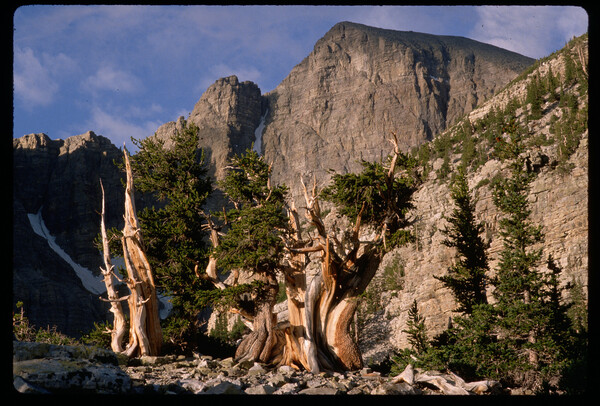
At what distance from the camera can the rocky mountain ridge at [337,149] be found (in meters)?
38.9

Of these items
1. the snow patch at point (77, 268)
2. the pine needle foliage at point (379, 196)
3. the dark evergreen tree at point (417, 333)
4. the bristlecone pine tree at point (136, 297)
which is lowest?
the dark evergreen tree at point (417, 333)

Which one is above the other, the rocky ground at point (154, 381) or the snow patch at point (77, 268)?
the snow patch at point (77, 268)

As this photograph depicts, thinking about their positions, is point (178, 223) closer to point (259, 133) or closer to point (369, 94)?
point (369, 94)

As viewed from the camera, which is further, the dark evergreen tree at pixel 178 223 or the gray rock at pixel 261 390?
the dark evergreen tree at pixel 178 223

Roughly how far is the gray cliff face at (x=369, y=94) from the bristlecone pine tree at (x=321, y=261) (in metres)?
107

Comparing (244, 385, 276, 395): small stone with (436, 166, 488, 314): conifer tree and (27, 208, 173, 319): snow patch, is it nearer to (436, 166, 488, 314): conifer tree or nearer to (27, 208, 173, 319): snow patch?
(436, 166, 488, 314): conifer tree

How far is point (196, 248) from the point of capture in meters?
18.2

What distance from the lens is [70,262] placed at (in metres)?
92.1

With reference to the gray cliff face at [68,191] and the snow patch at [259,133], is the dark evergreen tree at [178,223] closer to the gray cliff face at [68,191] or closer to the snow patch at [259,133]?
the gray cliff face at [68,191]

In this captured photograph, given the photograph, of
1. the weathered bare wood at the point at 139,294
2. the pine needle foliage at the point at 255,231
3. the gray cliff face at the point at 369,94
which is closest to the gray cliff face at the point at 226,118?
the gray cliff face at the point at 369,94

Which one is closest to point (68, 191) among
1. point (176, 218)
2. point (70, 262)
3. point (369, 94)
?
point (70, 262)

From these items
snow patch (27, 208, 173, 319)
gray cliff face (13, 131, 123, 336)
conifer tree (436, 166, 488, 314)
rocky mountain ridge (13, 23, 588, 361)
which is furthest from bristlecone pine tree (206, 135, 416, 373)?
gray cliff face (13, 131, 123, 336)

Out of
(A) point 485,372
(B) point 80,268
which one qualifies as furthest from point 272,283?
(B) point 80,268

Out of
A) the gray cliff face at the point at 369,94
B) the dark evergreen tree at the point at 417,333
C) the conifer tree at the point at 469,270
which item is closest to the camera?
the dark evergreen tree at the point at 417,333
